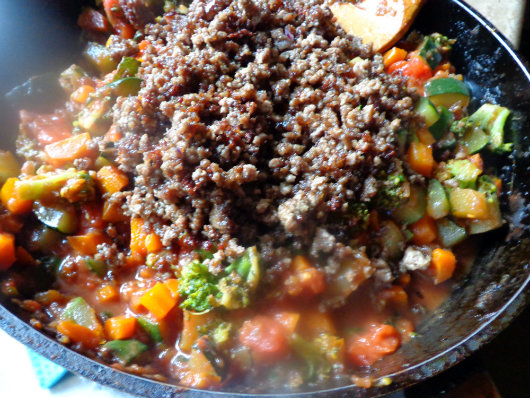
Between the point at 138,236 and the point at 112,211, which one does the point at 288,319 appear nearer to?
the point at 138,236

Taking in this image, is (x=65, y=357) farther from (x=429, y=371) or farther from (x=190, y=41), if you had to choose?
(x=190, y=41)

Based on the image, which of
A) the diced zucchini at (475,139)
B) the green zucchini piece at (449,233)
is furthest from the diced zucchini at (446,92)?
the green zucchini piece at (449,233)

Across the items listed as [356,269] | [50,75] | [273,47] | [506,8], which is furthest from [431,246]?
[50,75]

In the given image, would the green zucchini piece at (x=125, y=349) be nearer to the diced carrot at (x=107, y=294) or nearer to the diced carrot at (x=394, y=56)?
the diced carrot at (x=107, y=294)

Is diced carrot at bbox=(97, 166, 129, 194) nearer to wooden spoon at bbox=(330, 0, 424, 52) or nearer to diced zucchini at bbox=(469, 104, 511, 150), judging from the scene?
wooden spoon at bbox=(330, 0, 424, 52)

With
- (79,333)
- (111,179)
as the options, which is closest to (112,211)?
(111,179)

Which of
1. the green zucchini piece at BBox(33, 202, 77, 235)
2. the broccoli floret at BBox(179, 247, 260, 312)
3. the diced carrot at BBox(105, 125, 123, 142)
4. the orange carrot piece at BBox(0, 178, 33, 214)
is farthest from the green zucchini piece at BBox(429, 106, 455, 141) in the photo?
the orange carrot piece at BBox(0, 178, 33, 214)

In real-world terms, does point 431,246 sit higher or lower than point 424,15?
lower
